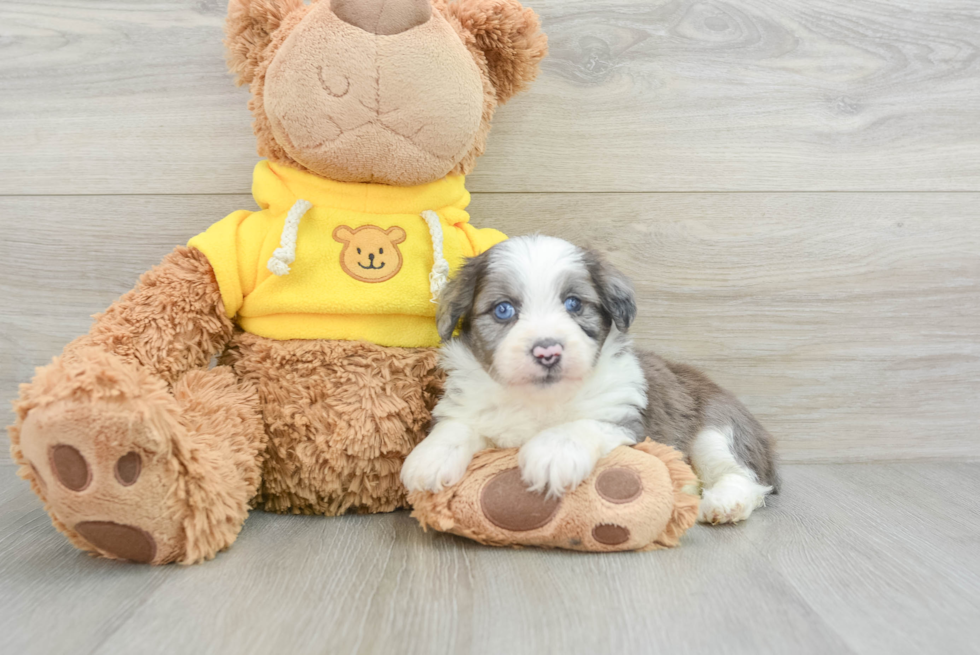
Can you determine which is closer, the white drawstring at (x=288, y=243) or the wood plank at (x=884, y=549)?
the wood plank at (x=884, y=549)

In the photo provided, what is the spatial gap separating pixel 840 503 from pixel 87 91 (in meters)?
2.37

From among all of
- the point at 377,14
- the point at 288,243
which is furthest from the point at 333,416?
the point at 377,14

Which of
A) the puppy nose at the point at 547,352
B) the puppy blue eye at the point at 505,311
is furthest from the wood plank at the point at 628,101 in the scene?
the puppy nose at the point at 547,352

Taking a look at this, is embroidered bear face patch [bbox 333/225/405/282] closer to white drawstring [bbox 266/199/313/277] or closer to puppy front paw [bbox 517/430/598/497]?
white drawstring [bbox 266/199/313/277]

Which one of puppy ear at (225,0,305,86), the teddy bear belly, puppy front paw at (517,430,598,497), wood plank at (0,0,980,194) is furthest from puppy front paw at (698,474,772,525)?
puppy ear at (225,0,305,86)

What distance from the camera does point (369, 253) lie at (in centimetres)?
162

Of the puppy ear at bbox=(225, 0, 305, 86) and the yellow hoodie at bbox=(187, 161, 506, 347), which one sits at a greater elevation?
the puppy ear at bbox=(225, 0, 305, 86)

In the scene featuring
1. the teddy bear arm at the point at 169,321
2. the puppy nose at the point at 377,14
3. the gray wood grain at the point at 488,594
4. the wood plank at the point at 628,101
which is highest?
the puppy nose at the point at 377,14

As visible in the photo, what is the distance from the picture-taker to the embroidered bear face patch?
63.4 inches

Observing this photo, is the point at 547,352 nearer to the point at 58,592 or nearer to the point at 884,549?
the point at 884,549

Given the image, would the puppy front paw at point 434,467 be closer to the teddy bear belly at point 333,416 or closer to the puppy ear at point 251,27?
the teddy bear belly at point 333,416

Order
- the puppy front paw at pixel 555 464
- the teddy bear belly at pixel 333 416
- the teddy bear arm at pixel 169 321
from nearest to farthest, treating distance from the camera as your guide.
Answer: the puppy front paw at pixel 555 464 < the teddy bear arm at pixel 169 321 < the teddy bear belly at pixel 333 416

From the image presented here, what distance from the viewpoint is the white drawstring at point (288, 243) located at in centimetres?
153

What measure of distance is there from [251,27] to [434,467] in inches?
42.5
